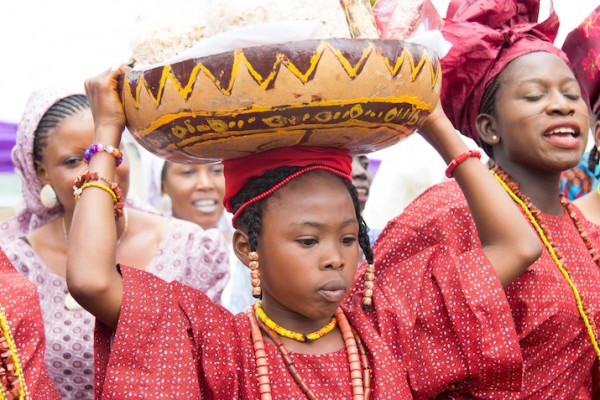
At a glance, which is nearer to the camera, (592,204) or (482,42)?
(482,42)

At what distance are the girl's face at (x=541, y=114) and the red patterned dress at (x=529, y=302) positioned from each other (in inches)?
12.0

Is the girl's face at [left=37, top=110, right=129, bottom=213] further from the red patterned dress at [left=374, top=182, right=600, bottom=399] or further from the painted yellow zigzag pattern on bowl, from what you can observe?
the painted yellow zigzag pattern on bowl

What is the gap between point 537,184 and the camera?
→ 3.49 meters

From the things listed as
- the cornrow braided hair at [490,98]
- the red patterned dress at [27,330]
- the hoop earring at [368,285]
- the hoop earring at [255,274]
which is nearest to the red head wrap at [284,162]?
the hoop earring at [255,274]

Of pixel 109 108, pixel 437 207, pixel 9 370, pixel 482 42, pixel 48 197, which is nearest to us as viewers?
pixel 9 370

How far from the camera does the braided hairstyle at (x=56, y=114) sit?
12.9 ft

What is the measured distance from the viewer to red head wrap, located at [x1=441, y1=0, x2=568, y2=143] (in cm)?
343

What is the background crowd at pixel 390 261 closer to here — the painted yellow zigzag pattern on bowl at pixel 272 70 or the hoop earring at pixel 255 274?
the hoop earring at pixel 255 274

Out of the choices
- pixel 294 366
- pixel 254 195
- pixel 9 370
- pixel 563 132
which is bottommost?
pixel 9 370

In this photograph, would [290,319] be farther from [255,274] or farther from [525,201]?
[525,201]

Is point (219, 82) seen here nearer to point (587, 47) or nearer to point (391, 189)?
point (587, 47)

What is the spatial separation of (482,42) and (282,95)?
142 cm

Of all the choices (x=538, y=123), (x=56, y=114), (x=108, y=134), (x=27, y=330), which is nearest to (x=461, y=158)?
(x=538, y=123)

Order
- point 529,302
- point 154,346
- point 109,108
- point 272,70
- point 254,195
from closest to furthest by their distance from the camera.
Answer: point 272,70 < point 154,346 < point 109,108 < point 254,195 < point 529,302
